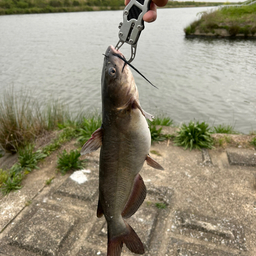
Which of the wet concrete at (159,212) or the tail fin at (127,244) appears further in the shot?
the wet concrete at (159,212)

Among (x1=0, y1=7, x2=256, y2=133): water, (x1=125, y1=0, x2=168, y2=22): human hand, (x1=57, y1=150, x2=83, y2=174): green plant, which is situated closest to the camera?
(x1=125, y1=0, x2=168, y2=22): human hand

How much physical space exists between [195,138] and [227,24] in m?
23.4

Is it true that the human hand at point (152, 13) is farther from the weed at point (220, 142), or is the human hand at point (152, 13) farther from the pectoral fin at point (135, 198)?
the weed at point (220, 142)

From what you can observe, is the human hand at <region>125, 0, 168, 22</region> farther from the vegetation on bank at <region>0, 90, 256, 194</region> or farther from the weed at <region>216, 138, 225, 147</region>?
the weed at <region>216, 138, 225, 147</region>

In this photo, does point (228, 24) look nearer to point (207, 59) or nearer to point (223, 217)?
point (207, 59)

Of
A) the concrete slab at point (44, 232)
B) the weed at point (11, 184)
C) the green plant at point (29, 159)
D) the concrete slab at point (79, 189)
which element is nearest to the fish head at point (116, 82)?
the concrete slab at point (44, 232)

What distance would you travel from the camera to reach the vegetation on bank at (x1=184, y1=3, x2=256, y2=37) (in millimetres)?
22484

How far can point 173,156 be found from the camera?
4691 millimetres

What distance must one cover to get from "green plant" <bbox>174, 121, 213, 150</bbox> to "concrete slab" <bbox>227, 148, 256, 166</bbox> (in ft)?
1.45

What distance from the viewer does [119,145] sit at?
1.80m

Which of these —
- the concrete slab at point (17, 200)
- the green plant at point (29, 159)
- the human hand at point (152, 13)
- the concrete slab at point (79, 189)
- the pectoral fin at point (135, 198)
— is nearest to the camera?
the human hand at point (152, 13)

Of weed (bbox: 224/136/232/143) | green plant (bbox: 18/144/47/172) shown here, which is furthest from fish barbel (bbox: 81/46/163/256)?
weed (bbox: 224/136/232/143)

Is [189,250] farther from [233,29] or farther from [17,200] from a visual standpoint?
[233,29]

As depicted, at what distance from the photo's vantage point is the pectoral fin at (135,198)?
1.93m
